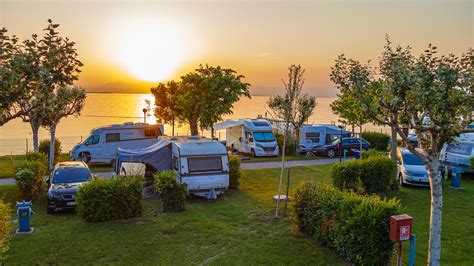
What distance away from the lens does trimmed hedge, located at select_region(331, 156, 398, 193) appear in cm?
1334

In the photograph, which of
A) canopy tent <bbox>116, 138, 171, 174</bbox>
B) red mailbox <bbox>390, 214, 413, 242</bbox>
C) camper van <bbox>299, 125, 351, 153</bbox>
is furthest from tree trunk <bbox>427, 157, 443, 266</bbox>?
camper van <bbox>299, 125, 351, 153</bbox>

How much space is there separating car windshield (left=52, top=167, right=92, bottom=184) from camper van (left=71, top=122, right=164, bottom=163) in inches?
334

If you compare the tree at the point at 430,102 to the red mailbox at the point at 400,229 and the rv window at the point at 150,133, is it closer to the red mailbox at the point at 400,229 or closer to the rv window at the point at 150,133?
the red mailbox at the point at 400,229

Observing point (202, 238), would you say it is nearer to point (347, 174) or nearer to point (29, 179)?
point (347, 174)

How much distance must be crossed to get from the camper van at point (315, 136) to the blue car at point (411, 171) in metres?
9.64

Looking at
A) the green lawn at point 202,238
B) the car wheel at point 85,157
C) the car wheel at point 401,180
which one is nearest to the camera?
the green lawn at point 202,238

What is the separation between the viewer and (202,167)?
1370 centimetres

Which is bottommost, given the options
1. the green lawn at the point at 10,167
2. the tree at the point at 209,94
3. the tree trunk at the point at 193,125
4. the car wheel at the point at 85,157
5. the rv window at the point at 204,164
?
the green lawn at the point at 10,167

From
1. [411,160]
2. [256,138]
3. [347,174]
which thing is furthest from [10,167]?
[411,160]

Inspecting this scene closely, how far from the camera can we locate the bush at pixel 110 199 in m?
10.5

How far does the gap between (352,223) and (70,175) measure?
970 centimetres

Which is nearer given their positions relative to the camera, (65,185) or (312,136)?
(65,185)

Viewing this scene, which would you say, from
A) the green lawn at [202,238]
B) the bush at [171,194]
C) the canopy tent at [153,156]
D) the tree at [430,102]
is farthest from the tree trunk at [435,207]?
the canopy tent at [153,156]

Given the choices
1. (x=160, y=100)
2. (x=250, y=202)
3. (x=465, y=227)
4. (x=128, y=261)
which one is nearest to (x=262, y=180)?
(x=250, y=202)
